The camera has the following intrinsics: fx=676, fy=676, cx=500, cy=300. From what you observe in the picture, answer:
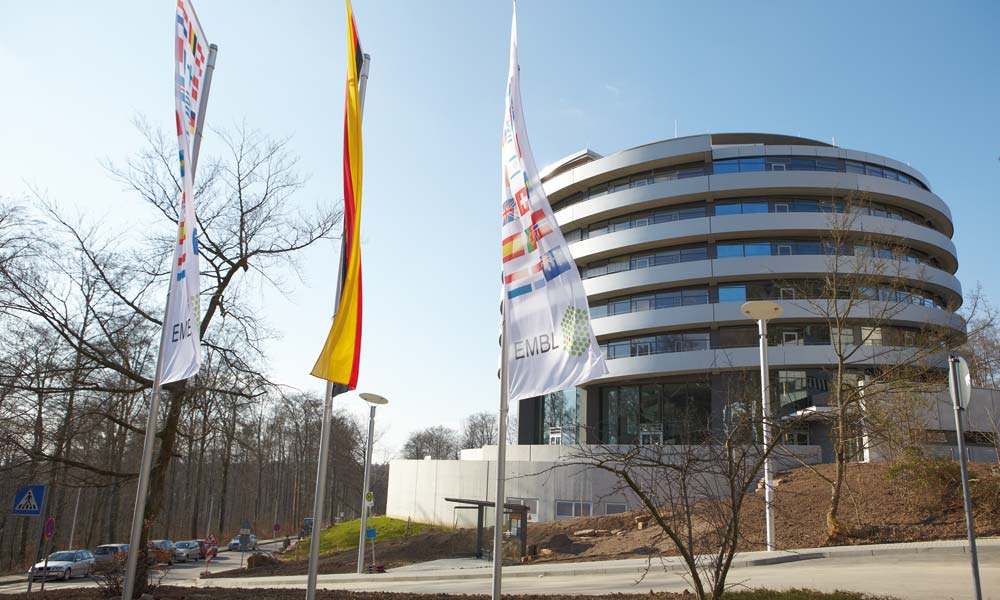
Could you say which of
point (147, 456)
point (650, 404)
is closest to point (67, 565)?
point (147, 456)

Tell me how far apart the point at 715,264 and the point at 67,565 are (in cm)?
3884

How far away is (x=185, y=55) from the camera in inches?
420

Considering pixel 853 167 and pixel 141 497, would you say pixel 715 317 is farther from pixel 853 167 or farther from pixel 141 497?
pixel 141 497

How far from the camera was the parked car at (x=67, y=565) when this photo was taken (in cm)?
2925

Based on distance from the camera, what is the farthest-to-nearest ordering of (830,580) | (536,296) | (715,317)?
(715,317), (830,580), (536,296)

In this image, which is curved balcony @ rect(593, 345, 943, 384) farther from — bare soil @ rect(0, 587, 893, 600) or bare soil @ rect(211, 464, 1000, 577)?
bare soil @ rect(0, 587, 893, 600)

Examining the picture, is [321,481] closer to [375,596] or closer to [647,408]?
[375,596]

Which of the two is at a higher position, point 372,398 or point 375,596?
point 372,398

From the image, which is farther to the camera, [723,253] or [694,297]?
[723,253]

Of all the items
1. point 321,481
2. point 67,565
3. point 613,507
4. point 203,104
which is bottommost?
point 67,565

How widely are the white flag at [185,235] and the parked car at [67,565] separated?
25.2 meters

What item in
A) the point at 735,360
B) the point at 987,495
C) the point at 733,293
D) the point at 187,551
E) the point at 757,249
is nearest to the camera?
the point at 987,495

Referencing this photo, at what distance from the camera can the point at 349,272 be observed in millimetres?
8359

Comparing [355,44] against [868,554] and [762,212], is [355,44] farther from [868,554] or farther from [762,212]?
[762,212]
